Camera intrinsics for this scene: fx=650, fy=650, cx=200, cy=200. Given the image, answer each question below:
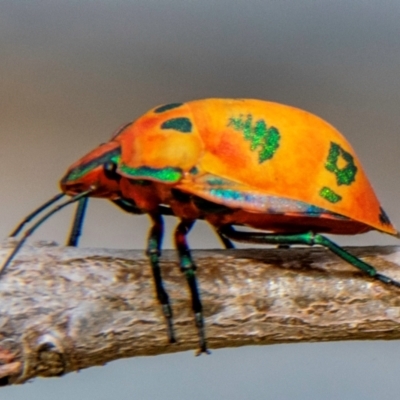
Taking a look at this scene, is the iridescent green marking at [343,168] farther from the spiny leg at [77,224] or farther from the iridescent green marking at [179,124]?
the spiny leg at [77,224]

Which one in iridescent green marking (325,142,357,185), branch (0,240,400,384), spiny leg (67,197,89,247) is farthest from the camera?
spiny leg (67,197,89,247)

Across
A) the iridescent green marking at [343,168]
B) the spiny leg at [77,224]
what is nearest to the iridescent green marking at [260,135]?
the iridescent green marking at [343,168]

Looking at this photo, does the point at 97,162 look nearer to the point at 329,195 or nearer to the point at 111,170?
the point at 111,170

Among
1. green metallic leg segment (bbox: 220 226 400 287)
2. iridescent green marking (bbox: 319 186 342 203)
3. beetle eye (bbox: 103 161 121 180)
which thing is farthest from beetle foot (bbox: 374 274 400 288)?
beetle eye (bbox: 103 161 121 180)

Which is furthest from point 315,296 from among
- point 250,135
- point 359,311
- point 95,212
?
point 95,212

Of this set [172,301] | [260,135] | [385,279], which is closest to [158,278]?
[172,301]

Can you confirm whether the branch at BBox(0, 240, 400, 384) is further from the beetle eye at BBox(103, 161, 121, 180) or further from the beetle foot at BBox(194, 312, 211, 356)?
the beetle eye at BBox(103, 161, 121, 180)

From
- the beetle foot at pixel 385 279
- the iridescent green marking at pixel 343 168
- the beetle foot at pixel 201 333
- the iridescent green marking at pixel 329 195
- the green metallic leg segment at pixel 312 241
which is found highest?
the iridescent green marking at pixel 343 168

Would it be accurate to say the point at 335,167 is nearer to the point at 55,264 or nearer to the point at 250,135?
the point at 250,135

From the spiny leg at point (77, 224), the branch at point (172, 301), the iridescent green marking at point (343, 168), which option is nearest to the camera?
the branch at point (172, 301)
